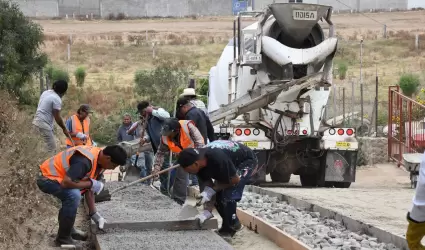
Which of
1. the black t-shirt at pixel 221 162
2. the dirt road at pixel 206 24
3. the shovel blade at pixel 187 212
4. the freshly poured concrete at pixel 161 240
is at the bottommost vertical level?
the freshly poured concrete at pixel 161 240

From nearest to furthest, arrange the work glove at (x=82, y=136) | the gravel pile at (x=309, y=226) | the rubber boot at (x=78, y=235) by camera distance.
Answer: the gravel pile at (x=309, y=226) → the rubber boot at (x=78, y=235) → the work glove at (x=82, y=136)

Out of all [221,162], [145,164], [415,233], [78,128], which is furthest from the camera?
[145,164]

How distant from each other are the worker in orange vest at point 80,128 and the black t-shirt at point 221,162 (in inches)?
182

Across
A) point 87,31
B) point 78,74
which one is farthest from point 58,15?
point 78,74

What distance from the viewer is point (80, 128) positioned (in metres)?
13.1

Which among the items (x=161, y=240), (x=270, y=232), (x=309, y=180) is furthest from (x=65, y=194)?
(x=309, y=180)

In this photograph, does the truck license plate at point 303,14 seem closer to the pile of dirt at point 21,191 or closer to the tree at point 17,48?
the pile of dirt at point 21,191

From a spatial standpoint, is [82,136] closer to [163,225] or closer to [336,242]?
[163,225]

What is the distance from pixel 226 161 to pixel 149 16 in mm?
64578

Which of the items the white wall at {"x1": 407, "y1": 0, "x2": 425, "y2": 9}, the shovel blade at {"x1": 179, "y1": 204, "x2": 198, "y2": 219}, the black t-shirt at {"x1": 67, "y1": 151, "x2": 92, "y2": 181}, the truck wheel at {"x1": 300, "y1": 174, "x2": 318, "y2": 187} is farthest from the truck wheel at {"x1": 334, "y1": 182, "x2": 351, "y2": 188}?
the white wall at {"x1": 407, "y1": 0, "x2": 425, "y2": 9}

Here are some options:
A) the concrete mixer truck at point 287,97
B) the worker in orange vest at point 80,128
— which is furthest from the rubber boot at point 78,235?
the concrete mixer truck at point 287,97

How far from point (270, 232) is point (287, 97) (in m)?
6.28

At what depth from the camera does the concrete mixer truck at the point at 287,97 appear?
14562 mm

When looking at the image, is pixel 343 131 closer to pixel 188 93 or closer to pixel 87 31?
pixel 188 93
